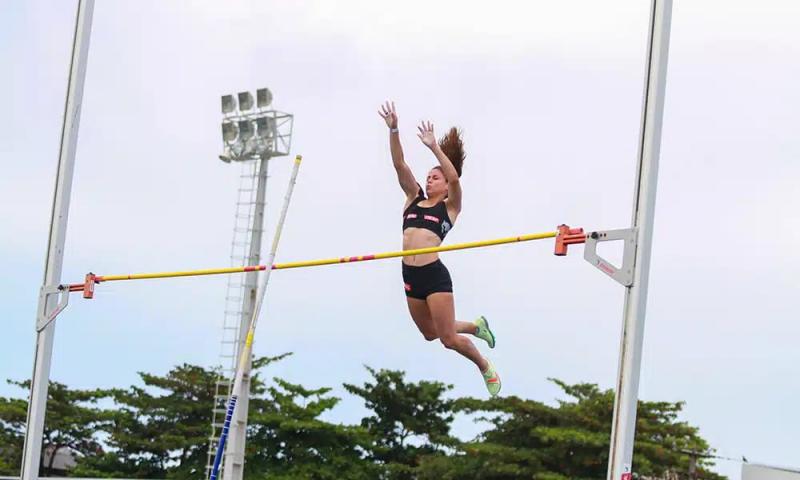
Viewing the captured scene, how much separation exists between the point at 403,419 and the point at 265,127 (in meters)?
4.64

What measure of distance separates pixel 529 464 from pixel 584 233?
1155 centimetres

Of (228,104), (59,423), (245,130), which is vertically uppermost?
→ (228,104)

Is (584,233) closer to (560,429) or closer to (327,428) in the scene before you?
(560,429)

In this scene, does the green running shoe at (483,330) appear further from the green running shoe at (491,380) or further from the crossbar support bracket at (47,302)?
the crossbar support bracket at (47,302)

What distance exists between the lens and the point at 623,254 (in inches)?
203

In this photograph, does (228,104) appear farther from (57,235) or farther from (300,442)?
(57,235)

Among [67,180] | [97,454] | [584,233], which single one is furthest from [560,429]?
[584,233]

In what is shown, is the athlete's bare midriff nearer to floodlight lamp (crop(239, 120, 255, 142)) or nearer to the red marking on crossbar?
the red marking on crossbar

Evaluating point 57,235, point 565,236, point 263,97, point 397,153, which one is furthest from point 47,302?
point 263,97

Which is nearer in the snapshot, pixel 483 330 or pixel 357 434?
pixel 483 330

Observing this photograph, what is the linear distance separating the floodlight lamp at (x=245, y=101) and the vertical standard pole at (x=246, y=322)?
70 centimetres

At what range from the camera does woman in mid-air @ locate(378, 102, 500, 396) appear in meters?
6.16

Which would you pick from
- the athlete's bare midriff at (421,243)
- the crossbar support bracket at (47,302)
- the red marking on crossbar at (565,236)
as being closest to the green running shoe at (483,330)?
the athlete's bare midriff at (421,243)

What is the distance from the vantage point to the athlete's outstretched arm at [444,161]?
6103mm
